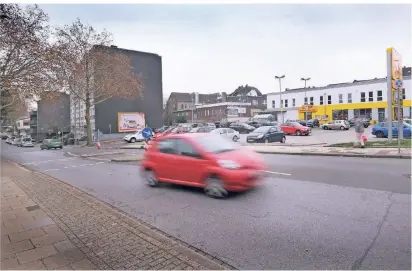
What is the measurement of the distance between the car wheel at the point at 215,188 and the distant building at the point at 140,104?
4223cm

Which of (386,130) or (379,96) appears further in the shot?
(379,96)

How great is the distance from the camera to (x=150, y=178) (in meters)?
8.34

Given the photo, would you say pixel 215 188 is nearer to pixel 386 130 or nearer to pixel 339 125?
pixel 386 130

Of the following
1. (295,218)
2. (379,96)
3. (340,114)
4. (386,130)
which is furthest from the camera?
(340,114)

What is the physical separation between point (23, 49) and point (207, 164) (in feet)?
40.1

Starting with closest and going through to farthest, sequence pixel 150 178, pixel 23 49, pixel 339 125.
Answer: pixel 150 178
pixel 23 49
pixel 339 125

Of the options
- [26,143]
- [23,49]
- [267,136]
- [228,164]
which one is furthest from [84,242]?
[26,143]

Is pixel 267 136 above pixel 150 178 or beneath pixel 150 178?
above

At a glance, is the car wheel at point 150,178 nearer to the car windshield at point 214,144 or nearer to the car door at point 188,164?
the car door at point 188,164

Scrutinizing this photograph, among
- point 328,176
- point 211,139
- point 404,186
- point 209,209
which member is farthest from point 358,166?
point 209,209

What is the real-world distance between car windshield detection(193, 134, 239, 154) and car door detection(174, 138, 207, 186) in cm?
23

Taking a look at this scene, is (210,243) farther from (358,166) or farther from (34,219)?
(358,166)

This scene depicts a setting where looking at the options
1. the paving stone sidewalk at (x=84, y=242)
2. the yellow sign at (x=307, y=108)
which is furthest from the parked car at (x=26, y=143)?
the paving stone sidewalk at (x=84, y=242)

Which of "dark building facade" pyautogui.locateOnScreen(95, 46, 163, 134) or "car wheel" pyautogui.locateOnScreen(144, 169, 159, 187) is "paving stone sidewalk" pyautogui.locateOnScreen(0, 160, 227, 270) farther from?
"dark building facade" pyautogui.locateOnScreen(95, 46, 163, 134)
